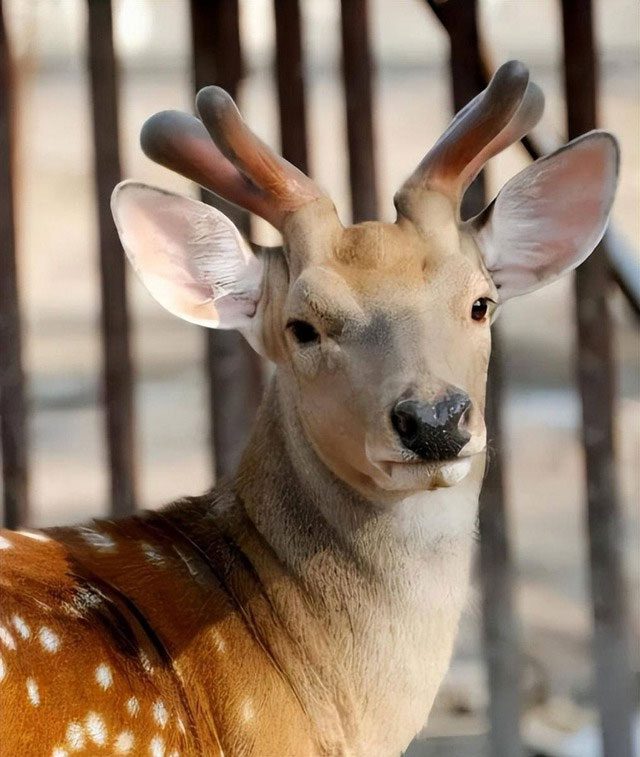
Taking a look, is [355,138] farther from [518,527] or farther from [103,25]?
[518,527]

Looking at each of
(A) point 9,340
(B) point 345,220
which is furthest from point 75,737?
(B) point 345,220

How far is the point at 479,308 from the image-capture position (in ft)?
5.74

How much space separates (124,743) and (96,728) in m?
0.04

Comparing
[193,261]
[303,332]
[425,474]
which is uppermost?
[193,261]

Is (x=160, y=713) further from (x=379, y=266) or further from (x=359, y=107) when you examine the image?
(x=359, y=107)

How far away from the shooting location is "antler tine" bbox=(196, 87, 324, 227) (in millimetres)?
1691

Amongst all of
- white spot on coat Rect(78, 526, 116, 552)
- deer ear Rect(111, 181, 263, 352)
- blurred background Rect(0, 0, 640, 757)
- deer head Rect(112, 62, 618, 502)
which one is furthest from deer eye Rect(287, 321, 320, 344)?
blurred background Rect(0, 0, 640, 757)

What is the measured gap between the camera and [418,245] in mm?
1740

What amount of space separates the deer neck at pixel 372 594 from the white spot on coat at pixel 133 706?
219 millimetres

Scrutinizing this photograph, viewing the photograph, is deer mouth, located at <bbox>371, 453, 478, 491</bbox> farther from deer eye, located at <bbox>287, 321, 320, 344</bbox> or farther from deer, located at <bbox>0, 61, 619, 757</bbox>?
deer eye, located at <bbox>287, 321, 320, 344</bbox>

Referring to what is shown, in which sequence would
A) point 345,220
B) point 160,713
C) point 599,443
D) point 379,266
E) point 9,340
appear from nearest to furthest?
point 160,713
point 379,266
point 599,443
point 9,340
point 345,220

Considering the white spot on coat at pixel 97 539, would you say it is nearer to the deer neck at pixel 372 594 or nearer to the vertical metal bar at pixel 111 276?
the deer neck at pixel 372 594

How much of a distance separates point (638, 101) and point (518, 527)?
1.61 meters

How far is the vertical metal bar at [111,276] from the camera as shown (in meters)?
2.75
